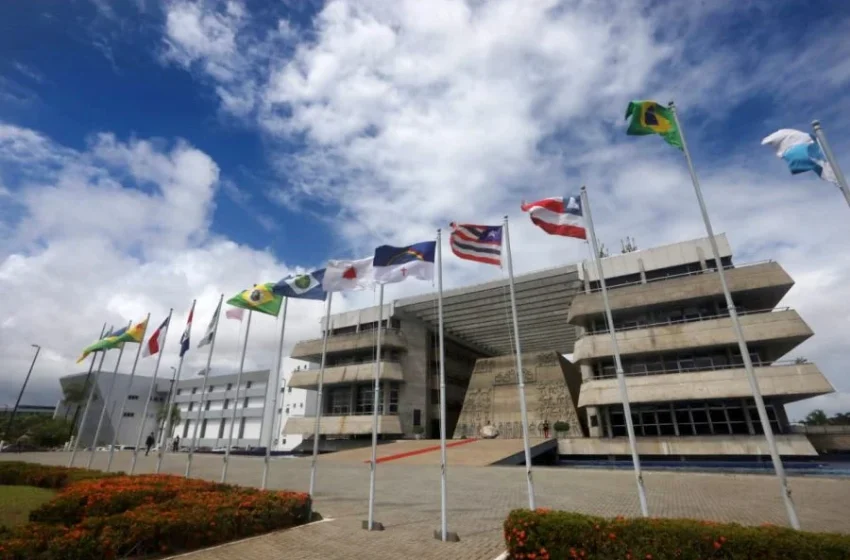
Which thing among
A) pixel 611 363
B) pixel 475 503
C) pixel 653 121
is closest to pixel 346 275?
pixel 475 503

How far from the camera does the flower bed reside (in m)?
7.24

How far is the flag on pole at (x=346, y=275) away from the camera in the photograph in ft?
49.6

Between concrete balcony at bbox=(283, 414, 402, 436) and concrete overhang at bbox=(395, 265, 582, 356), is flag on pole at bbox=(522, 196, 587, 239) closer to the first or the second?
concrete overhang at bbox=(395, 265, 582, 356)

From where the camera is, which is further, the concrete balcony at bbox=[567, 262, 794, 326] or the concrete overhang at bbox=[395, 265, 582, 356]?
the concrete overhang at bbox=[395, 265, 582, 356]

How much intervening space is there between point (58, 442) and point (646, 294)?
232 feet

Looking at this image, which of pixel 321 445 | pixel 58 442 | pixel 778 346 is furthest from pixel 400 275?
pixel 58 442

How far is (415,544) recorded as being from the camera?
30.3 feet

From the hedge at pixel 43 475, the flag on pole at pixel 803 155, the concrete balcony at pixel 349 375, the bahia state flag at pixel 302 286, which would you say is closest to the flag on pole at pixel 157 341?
the hedge at pixel 43 475

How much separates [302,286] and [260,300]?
8.17 ft

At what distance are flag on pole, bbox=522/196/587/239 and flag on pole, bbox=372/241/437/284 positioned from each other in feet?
10.6

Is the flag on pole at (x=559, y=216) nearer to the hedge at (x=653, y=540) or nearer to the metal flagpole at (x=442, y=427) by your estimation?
the metal flagpole at (x=442, y=427)

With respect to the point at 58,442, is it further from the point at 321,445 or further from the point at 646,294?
the point at 646,294

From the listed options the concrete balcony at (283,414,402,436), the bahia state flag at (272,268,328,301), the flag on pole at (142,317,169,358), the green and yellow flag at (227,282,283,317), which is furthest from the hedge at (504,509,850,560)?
the concrete balcony at (283,414,402,436)

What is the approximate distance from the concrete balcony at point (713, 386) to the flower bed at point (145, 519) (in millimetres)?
26912
